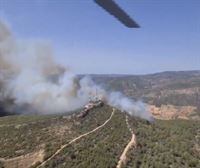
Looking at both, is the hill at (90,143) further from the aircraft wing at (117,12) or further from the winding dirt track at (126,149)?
the aircraft wing at (117,12)

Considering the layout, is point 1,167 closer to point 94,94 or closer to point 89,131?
point 89,131

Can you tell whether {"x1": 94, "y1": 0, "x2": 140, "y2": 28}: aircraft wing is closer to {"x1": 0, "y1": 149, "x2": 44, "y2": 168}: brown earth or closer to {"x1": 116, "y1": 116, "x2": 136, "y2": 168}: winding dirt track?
{"x1": 116, "y1": 116, "x2": 136, "y2": 168}: winding dirt track

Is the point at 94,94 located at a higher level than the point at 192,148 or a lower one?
higher

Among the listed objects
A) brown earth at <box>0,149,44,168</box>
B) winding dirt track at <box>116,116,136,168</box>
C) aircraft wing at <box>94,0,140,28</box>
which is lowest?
brown earth at <box>0,149,44,168</box>

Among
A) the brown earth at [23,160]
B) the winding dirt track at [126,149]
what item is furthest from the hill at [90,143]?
the winding dirt track at [126,149]

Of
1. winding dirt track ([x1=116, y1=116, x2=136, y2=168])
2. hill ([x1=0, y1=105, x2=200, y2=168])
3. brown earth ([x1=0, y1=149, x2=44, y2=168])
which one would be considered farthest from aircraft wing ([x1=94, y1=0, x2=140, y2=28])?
brown earth ([x1=0, y1=149, x2=44, y2=168])

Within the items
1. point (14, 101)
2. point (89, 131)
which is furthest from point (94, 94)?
point (89, 131)

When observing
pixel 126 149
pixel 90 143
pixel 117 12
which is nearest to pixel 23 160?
pixel 90 143
